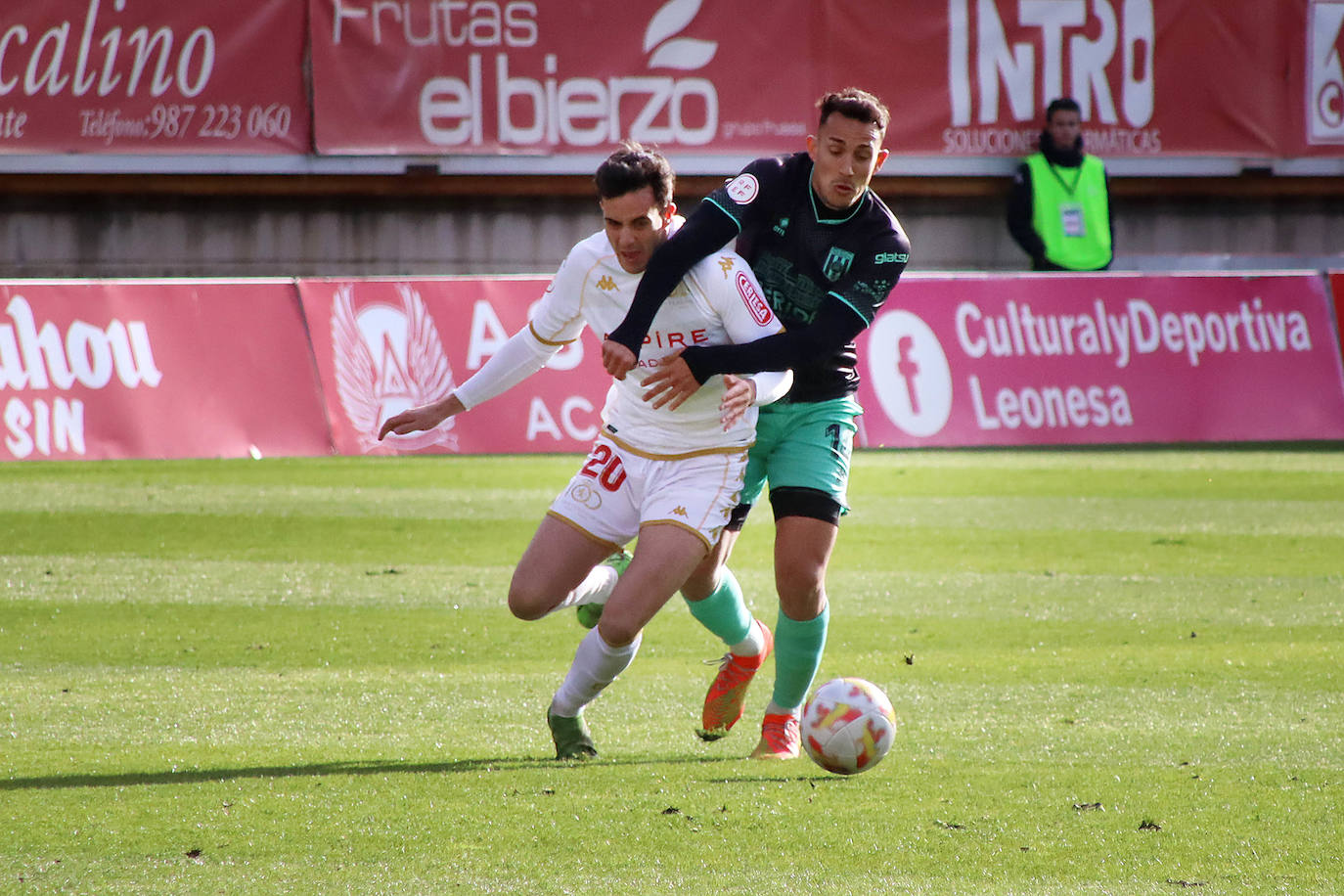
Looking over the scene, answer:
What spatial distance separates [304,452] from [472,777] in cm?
807

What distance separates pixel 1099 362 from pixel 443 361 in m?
5.62

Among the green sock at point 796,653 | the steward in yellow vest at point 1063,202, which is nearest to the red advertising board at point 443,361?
the steward in yellow vest at point 1063,202

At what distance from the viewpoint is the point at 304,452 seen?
12180 mm

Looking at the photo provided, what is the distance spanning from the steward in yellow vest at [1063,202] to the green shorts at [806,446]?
1143 cm

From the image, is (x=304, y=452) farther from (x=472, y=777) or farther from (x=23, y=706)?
(x=472, y=777)

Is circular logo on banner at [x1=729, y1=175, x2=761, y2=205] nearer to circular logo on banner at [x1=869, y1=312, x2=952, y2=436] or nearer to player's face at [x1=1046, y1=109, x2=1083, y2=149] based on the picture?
circular logo on banner at [x1=869, y1=312, x2=952, y2=436]

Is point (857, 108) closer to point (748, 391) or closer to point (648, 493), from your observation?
point (748, 391)

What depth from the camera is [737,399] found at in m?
4.57

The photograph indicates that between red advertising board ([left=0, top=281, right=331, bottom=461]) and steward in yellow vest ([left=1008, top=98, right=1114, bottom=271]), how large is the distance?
25.0ft

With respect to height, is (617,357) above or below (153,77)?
below

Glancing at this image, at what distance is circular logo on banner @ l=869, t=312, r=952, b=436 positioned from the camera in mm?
13297

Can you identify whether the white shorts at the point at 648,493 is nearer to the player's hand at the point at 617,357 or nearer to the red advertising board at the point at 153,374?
the player's hand at the point at 617,357

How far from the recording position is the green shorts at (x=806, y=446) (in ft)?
16.5

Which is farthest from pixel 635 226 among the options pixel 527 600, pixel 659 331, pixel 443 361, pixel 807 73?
pixel 807 73
